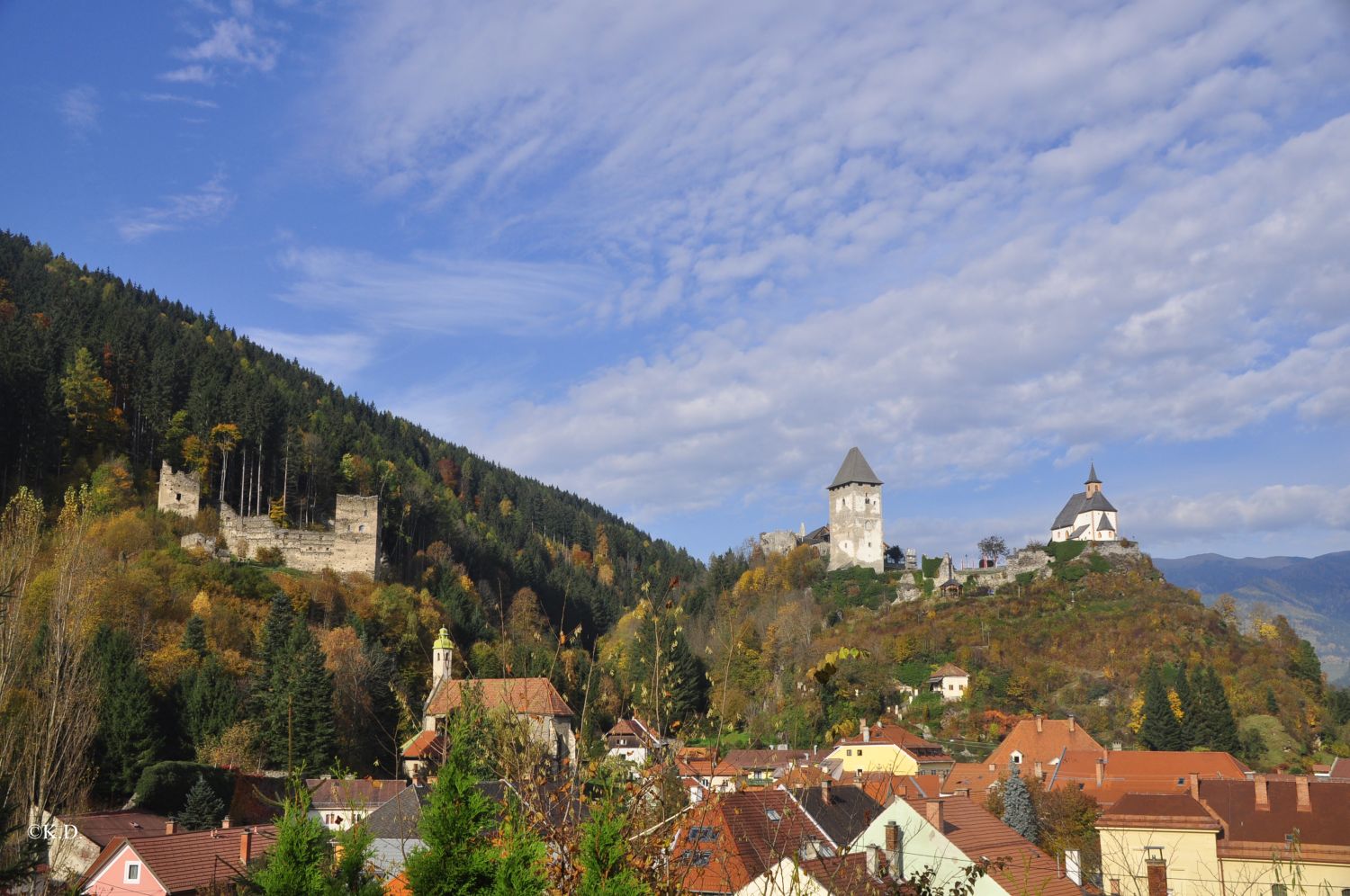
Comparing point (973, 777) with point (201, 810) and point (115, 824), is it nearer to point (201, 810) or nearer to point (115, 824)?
point (201, 810)

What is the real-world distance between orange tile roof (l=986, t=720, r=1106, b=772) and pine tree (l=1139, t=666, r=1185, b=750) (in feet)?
16.2

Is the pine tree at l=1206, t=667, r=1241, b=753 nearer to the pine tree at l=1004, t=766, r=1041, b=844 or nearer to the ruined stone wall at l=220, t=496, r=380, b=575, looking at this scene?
the pine tree at l=1004, t=766, r=1041, b=844

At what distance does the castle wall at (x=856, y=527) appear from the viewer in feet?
278

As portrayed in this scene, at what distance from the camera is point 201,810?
29562mm

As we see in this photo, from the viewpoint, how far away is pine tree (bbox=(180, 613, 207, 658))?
130 ft

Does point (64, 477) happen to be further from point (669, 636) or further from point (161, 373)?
point (669, 636)

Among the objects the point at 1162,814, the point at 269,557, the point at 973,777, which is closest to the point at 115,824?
the point at 1162,814

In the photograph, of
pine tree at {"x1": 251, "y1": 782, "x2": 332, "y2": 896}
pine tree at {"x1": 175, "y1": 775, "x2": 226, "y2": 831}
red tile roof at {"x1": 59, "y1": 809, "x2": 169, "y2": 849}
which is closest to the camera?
pine tree at {"x1": 251, "y1": 782, "x2": 332, "y2": 896}

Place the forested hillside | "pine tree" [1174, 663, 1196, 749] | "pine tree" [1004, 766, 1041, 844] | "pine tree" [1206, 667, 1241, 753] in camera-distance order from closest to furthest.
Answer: "pine tree" [1004, 766, 1041, 844], "pine tree" [1206, 667, 1241, 753], "pine tree" [1174, 663, 1196, 749], the forested hillside

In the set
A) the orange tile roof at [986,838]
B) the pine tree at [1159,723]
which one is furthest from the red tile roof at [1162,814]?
the pine tree at [1159,723]

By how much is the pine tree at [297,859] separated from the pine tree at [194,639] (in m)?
34.3

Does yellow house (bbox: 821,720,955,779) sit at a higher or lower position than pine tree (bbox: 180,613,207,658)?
lower

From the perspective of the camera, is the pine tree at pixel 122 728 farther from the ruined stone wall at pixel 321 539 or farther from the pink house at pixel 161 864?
the ruined stone wall at pixel 321 539

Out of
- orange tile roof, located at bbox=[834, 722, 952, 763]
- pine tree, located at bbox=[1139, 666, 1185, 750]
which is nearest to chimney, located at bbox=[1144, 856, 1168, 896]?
orange tile roof, located at bbox=[834, 722, 952, 763]
